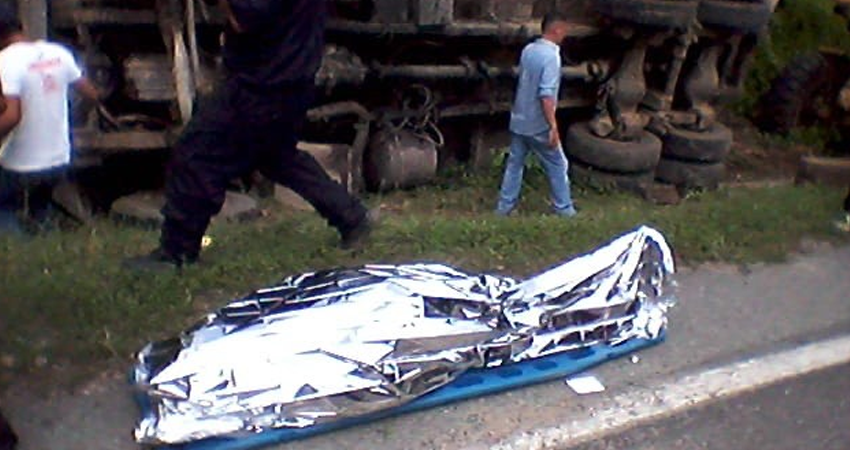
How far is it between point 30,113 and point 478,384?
113 inches

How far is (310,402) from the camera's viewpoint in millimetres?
3768

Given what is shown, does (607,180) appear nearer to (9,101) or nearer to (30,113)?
(30,113)

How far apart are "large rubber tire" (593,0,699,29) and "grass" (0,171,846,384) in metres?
1.32

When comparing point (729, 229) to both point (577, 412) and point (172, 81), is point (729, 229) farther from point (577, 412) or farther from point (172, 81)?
point (172, 81)

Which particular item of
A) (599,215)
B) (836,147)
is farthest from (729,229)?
(836,147)

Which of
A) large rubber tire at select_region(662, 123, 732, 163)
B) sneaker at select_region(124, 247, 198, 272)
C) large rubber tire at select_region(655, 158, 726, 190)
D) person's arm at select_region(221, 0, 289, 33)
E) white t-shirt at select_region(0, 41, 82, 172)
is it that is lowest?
large rubber tire at select_region(655, 158, 726, 190)

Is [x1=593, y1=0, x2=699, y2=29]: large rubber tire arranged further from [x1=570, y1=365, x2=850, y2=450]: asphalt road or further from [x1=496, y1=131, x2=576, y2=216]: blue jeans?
[x1=570, y1=365, x2=850, y2=450]: asphalt road

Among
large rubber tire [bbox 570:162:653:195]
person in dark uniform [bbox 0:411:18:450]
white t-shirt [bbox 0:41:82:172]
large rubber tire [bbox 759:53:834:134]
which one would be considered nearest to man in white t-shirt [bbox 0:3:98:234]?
white t-shirt [bbox 0:41:82:172]

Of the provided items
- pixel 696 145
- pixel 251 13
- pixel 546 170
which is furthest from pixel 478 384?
pixel 696 145

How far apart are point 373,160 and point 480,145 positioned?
1.19 meters

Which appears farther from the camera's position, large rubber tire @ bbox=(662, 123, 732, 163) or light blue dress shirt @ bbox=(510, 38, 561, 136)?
large rubber tire @ bbox=(662, 123, 732, 163)

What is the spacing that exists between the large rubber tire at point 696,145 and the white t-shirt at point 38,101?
4.69m

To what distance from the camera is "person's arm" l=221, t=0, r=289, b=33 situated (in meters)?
4.32

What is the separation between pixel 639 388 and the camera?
432cm
